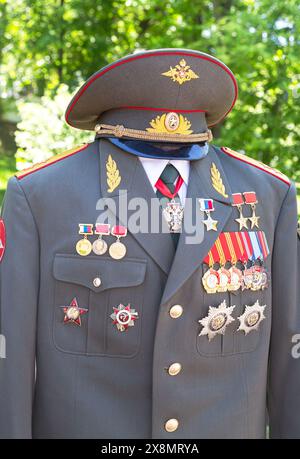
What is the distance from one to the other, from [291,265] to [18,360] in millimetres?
884

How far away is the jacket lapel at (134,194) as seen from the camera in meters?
1.85

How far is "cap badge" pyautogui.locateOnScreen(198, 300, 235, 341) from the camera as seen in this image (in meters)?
1.86

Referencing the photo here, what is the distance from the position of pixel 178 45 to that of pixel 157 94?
669 cm

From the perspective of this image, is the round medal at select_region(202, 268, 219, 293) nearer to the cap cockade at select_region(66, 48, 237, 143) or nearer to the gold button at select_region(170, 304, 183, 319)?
the gold button at select_region(170, 304, 183, 319)

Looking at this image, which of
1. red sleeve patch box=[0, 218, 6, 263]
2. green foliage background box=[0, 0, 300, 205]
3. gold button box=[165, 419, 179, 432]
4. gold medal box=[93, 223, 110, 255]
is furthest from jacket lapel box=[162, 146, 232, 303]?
green foliage background box=[0, 0, 300, 205]

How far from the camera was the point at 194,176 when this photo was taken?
1933 millimetres

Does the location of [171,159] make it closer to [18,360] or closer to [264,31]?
[18,360]

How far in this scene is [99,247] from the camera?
6.03 feet

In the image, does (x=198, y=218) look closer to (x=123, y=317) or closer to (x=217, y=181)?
(x=217, y=181)

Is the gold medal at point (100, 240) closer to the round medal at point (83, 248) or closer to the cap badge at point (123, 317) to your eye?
the round medal at point (83, 248)

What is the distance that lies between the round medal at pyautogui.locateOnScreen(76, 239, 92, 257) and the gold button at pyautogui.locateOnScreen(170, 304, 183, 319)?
293 millimetres

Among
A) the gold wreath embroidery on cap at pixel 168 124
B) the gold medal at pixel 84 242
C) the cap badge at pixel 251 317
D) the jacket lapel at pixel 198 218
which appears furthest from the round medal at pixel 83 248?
the cap badge at pixel 251 317

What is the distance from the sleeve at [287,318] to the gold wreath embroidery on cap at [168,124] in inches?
17.6

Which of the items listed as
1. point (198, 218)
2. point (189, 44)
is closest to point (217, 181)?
point (198, 218)
